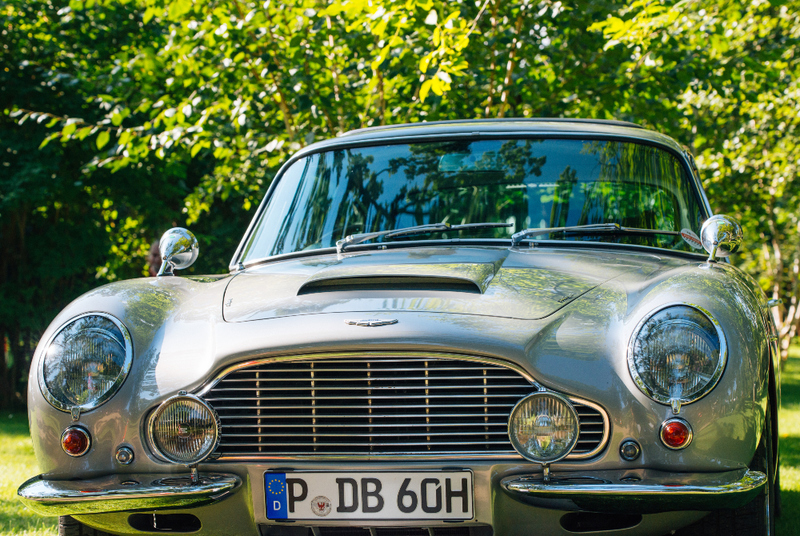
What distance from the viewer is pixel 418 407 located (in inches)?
87.7

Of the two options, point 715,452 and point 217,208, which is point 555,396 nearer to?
point 715,452

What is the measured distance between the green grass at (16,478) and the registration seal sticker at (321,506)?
230 centimetres

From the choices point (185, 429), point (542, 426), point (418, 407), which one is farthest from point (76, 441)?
point (542, 426)

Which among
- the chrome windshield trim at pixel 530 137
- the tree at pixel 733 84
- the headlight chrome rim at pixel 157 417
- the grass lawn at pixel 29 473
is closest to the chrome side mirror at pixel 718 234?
the chrome windshield trim at pixel 530 137

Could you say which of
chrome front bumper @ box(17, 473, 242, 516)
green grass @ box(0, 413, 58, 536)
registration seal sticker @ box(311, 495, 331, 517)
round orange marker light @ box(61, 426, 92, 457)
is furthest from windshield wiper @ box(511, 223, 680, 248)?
green grass @ box(0, 413, 58, 536)

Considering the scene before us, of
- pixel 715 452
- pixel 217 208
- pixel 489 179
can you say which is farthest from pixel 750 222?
pixel 715 452

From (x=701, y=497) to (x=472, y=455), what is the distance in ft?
1.99

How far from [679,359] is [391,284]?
0.91 m

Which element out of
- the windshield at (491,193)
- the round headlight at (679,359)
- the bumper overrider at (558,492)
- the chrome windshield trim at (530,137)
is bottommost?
the bumper overrider at (558,492)

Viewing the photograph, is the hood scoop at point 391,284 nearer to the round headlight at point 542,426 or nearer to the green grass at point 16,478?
the round headlight at point 542,426

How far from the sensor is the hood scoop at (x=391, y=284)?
8.21ft

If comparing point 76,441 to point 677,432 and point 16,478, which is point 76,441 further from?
point 16,478

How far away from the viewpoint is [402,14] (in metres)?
5.96

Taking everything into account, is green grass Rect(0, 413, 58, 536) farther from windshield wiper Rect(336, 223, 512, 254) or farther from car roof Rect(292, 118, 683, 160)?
car roof Rect(292, 118, 683, 160)
